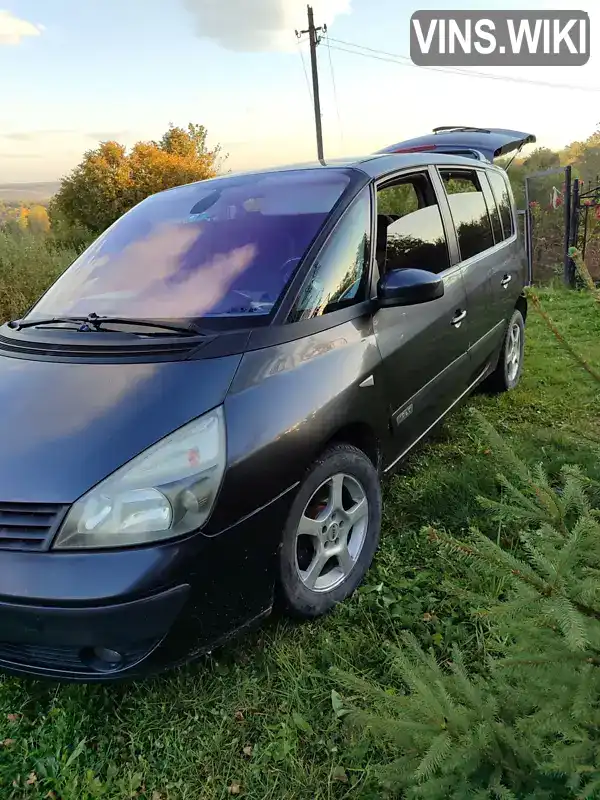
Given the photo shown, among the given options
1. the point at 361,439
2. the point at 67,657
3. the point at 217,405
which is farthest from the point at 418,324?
the point at 67,657

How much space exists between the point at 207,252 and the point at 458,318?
1.55 m

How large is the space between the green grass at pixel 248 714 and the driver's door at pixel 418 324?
2.39 ft

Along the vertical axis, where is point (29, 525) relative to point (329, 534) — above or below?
above

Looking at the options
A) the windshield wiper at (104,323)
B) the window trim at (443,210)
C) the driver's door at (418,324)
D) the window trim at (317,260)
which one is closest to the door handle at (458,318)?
the driver's door at (418,324)

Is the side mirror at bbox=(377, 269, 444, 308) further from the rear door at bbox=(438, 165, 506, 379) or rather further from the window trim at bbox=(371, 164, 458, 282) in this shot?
the rear door at bbox=(438, 165, 506, 379)

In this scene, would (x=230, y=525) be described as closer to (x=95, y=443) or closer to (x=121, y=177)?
(x=95, y=443)

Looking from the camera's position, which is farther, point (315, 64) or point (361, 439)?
point (315, 64)

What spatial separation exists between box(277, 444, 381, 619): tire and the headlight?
0.39m

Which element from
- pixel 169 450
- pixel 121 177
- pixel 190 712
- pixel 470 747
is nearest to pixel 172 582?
pixel 169 450

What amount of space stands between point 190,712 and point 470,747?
117cm

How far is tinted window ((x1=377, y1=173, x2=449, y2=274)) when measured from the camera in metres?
2.90

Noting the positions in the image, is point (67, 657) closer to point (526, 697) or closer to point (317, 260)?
point (526, 697)

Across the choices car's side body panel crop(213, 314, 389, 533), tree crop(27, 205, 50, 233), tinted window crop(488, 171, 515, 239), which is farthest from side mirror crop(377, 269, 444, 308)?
tree crop(27, 205, 50, 233)

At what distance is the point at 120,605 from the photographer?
5.29 ft
